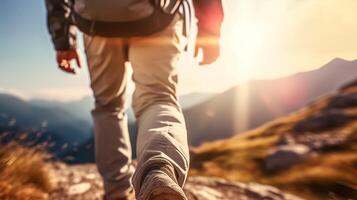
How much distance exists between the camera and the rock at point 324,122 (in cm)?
836

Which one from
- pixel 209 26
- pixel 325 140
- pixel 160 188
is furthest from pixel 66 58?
pixel 325 140

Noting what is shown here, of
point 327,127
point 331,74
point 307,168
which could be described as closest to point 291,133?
point 327,127

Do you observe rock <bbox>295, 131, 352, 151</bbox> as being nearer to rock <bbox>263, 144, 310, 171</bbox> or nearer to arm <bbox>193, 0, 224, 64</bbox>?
rock <bbox>263, 144, 310, 171</bbox>

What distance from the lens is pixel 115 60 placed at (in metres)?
2.36

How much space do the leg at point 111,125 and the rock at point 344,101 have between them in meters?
7.32

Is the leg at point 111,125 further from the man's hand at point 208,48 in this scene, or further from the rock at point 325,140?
the rock at point 325,140

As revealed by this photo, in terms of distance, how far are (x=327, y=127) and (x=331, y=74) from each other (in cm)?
386

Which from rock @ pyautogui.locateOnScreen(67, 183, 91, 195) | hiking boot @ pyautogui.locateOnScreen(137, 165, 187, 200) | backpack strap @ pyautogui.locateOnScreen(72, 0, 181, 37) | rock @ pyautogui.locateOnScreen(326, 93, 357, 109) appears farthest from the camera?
rock @ pyautogui.locateOnScreen(326, 93, 357, 109)

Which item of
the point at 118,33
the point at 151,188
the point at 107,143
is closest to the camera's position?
the point at 151,188

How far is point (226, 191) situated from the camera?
4.03 meters

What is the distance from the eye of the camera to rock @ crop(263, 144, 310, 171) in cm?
635

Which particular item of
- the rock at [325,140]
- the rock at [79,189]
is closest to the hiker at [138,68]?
the rock at [79,189]

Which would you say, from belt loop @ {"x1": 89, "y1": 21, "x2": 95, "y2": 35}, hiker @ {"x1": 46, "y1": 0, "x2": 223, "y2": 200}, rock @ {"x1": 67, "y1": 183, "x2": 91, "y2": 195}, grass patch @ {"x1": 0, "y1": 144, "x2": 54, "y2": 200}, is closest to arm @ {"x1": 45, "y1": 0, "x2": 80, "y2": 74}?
hiker @ {"x1": 46, "y1": 0, "x2": 223, "y2": 200}

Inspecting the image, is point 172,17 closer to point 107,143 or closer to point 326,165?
point 107,143
